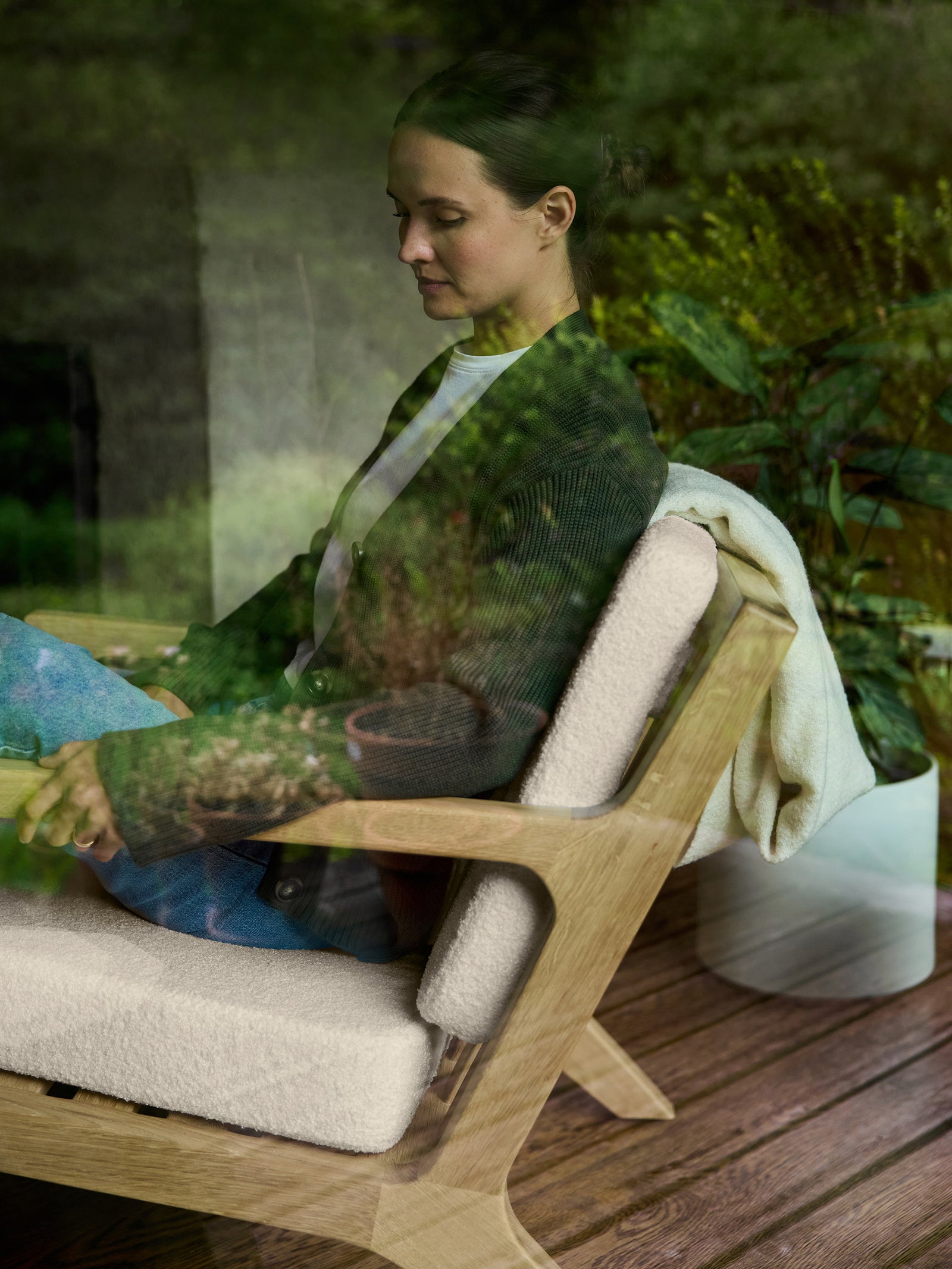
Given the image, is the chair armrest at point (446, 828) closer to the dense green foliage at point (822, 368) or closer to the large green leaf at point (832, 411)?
the dense green foliage at point (822, 368)

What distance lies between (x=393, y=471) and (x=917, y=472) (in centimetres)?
73

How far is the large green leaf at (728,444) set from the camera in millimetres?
1100

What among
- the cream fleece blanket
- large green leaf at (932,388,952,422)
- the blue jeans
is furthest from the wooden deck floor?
large green leaf at (932,388,952,422)

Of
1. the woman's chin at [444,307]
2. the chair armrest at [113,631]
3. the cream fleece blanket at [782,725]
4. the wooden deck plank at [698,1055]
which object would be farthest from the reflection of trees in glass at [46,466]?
the wooden deck plank at [698,1055]

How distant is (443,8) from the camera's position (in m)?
0.94

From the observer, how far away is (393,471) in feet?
2.36

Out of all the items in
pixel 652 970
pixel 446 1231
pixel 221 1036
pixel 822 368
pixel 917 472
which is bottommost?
pixel 652 970

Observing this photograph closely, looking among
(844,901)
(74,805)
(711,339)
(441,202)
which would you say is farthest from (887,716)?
A: (74,805)

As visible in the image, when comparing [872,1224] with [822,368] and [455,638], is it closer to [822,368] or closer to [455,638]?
[455,638]

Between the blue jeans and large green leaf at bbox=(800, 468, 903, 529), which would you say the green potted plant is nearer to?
large green leaf at bbox=(800, 468, 903, 529)

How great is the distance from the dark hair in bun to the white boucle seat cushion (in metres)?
0.49

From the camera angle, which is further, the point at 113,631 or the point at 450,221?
the point at 113,631

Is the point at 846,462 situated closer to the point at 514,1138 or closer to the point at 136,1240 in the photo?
Answer: the point at 514,1138

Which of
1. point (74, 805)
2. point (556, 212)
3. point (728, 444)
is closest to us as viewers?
point (74, 805)
